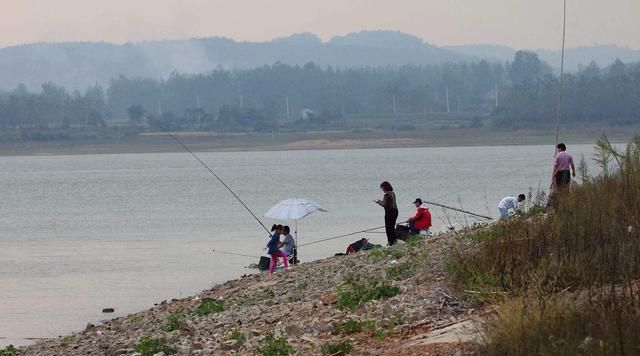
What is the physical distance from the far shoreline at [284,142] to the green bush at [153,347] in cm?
11646

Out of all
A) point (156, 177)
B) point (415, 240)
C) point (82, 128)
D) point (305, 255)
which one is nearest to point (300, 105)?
point (82, 128)

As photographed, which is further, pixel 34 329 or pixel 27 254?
pixel 27 254

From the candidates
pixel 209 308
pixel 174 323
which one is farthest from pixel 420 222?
pixel 174 323

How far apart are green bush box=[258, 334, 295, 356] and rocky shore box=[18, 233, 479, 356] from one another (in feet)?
0.04

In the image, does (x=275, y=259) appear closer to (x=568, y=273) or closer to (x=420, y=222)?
(x=420, y=222)

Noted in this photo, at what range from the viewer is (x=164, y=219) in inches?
2020

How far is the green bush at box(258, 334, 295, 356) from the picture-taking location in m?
10.2

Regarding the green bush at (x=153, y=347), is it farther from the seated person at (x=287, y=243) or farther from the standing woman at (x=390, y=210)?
the seated person at (x=287, y=243)

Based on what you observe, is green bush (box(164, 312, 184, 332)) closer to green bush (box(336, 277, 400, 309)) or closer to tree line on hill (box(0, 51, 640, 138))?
green bush (box(336, 277, 400, 309))

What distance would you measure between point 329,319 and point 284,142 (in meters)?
140

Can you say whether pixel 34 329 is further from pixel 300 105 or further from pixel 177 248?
pixel 300 105

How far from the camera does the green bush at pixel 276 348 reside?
10.2 metres

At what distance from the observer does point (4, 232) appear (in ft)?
161

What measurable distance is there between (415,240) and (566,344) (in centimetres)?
978
